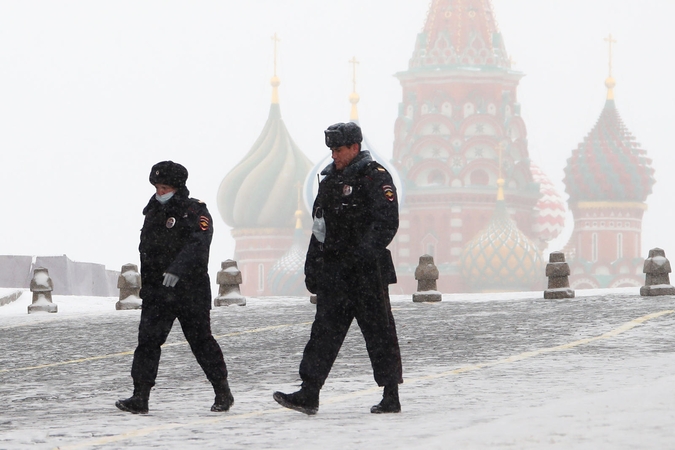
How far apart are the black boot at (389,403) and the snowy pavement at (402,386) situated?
0.08 meters

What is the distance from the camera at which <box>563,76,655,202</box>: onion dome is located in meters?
110

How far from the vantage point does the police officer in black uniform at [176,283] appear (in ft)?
26.5

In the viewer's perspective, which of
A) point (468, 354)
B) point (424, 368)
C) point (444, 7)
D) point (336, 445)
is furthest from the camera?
point (444, 7)

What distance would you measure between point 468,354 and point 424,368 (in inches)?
44.9

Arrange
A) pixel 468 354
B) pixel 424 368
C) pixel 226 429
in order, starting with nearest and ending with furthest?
1. pixel 226 429
2. pixel 424 368
3. pixel 468 354

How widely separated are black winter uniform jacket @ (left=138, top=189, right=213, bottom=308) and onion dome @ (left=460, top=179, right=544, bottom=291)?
92120 mm

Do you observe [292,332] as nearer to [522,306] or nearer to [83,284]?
[522,306]

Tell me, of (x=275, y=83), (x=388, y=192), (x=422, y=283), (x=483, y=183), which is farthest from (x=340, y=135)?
(x=275, y=83)

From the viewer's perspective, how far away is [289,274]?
11125cm

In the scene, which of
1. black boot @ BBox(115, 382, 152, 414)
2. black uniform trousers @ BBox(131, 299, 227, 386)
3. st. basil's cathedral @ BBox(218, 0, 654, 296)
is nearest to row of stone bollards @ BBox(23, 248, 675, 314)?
black uniform trousers @ BBox(131, 299, 227, 386)

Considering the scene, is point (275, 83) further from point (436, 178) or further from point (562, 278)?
point (562, 278)

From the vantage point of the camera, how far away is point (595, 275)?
358ft

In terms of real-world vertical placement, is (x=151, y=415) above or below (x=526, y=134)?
below

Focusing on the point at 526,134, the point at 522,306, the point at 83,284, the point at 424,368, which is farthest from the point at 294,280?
the point at 424,368
